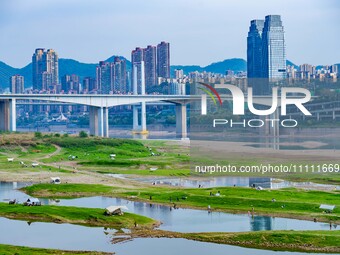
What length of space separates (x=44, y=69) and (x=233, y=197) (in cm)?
13922

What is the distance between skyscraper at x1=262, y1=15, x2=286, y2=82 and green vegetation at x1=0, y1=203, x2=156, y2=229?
355ft

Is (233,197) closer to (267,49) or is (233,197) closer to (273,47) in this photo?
(267,49)

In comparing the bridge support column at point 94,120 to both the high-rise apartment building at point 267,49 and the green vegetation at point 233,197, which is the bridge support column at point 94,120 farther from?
the high-rise apartment building at point 267,49

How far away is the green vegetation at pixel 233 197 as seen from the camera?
28.0 metres

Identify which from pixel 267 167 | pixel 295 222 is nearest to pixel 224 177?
pixel 267 167

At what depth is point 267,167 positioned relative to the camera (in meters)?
39.3

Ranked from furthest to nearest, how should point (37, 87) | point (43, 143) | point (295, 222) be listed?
point (37, 87)
point (43, 143)
point (295, 222)

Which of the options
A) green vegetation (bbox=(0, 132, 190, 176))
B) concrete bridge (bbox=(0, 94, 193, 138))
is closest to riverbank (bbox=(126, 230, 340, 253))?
green vegetation (bbox=(0, 132, 190, 176))

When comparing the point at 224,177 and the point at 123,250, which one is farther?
the point at 224,177

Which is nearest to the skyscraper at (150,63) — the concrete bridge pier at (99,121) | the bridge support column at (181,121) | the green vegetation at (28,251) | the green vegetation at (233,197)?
the bridge support column at (181,121)

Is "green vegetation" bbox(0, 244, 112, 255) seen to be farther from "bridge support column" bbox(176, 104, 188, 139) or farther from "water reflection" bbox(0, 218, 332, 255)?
"bridge support column" bbox(176, 104, 188, 139)

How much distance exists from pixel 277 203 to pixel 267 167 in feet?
34.3

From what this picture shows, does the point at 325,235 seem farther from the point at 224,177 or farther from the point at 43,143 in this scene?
the point at 43,143

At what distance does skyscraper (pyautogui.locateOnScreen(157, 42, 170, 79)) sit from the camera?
151875 mm
